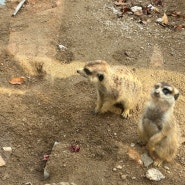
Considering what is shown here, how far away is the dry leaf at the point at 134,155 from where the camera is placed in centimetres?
441

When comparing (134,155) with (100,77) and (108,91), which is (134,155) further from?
(100,77)

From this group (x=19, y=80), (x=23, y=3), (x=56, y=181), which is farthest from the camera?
(x=23, y=3)

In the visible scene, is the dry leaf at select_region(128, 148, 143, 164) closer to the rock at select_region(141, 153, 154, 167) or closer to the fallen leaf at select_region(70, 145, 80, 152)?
the rock at select_region(141, 153, 154, 167)

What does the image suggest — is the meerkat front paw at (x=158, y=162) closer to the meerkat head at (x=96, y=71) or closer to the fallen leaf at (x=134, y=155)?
the fallen leaf at (x=134, y=155)

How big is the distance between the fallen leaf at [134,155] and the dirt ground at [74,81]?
44 millimetres

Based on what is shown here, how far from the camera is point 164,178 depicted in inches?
168

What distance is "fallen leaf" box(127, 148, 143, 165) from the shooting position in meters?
4.41

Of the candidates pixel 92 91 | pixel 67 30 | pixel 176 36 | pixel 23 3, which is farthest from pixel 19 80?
pixel 176 36

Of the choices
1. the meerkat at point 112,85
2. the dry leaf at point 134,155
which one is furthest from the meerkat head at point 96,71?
the dry leaf at point 134,155

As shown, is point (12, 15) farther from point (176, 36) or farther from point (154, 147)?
point (154, 147)

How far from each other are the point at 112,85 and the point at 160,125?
0.67 m

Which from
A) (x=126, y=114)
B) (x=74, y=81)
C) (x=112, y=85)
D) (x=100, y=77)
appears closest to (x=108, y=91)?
(x=112, y=85)

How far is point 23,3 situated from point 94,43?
124 cm

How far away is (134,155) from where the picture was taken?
4461mm
